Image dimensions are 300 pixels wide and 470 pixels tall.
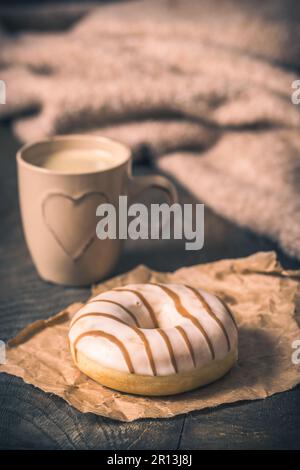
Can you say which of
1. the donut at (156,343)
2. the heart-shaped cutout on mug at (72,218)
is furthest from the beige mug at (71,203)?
the donut at (156,343)

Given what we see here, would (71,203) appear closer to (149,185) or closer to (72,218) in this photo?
(72,218)

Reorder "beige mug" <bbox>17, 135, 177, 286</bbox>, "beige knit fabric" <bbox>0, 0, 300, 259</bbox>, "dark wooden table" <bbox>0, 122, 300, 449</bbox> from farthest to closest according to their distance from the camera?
"beige knit fabric" <bbox>0, 0, 300, 259</bbox> < "beige mug" <bbox>17, 135, 177, 286</bbox> < "dark wooden table" <bbox>0, 122, 300, 449</bbox>

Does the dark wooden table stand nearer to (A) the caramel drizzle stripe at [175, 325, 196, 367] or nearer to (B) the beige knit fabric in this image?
(A) the caramel drizzle stripe at [175, 325, 196, 367]

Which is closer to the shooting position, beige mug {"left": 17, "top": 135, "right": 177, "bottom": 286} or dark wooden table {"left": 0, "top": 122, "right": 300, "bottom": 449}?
dark wooden table {"left": 0, "top": 122, "right": 300, "bottom": 449}

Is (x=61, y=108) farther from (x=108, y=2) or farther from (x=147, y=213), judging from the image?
(x=108, y=2)

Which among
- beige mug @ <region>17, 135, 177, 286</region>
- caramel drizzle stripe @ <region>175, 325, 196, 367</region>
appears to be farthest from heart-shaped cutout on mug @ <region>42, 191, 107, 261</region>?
caramel drizzle stripe @ <region>175, 325, 196, 367</region>

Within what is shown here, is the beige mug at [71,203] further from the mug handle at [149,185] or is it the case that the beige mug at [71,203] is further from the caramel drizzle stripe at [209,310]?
the caramel drizzle stripe at [209,310]
